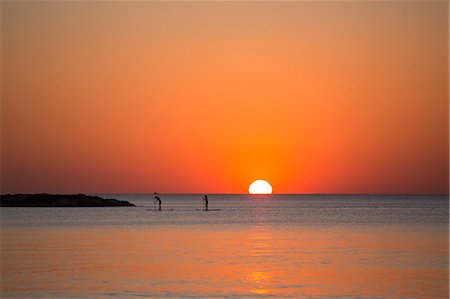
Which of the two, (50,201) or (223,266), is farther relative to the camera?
(50,201)

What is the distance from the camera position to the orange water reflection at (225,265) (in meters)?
26.2

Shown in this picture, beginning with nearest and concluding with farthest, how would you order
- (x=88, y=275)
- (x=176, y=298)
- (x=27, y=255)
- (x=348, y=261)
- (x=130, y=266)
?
(x=176, y=298) → (x=88, y=275) → (x=130, y=266) → (x=348, y=261) → (x=27, y=255)

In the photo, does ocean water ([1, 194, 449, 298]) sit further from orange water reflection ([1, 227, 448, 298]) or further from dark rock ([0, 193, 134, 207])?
dark rock ([0, 193, 134, 207])

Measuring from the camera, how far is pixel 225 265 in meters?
32.4

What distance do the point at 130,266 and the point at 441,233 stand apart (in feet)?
102

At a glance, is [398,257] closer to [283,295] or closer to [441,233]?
[283,295]

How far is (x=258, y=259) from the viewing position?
35125mm

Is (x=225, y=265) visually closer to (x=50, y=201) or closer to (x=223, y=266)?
(x=223, y=266)

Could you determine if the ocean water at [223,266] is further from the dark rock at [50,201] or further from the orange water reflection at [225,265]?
the dark rock at [50,201]

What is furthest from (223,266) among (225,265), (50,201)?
(50,201)

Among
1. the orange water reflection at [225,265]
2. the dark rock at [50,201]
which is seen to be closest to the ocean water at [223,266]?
the orange water reflection at [225,265]

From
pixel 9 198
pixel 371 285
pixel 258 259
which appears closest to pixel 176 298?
pixel 371 285

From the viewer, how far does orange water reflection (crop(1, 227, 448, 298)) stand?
26.2m

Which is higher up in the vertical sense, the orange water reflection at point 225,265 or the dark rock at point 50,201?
the dark rock at point 50,201
